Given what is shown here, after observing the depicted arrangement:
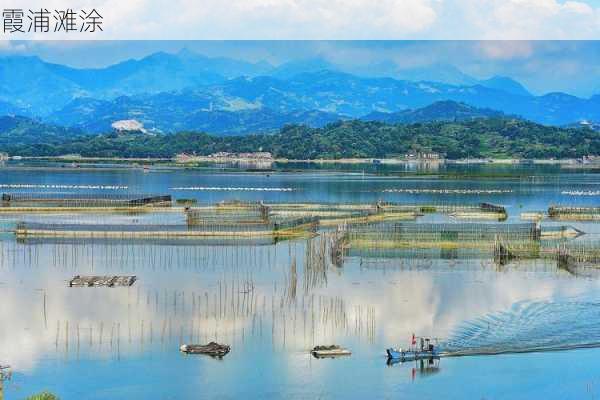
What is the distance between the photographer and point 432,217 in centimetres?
6919

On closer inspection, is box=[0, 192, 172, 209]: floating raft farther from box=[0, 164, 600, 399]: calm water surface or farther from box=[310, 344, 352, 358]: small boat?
box=[310, 344, 352, 358]: small boat

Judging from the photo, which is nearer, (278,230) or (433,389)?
(433,389)

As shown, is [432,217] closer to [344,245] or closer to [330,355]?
[344,245]

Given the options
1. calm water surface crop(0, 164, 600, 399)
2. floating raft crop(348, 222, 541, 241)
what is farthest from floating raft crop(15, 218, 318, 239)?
floating raft crop(348, 222, 541, 241)

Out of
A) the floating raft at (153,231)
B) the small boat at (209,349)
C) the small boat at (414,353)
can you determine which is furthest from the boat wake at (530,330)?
the floating raft at (153,231)

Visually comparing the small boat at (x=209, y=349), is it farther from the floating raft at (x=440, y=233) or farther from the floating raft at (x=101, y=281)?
the floating raft at (x=440, y=233)

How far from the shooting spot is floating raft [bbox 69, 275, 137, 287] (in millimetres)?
41406

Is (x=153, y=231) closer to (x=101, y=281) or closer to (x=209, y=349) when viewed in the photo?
(x=101, y=281)

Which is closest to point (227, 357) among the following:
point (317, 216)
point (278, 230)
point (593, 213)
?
point (278, 230)

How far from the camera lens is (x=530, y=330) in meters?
33.8

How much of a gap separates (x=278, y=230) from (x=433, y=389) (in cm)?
2991

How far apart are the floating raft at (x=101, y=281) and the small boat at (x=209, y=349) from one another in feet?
38.7

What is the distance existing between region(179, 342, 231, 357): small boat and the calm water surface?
334mm

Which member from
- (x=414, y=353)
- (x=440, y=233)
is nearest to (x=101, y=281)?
(x=414, y=353)
